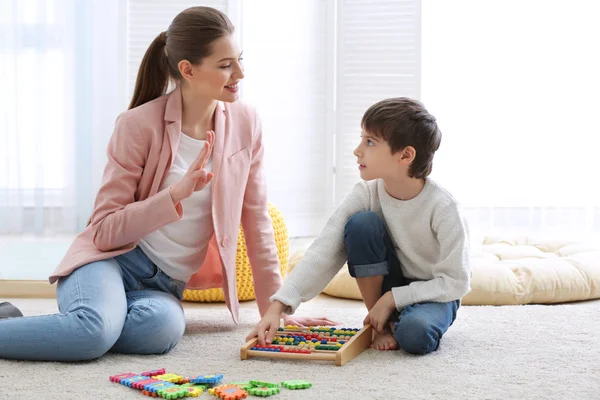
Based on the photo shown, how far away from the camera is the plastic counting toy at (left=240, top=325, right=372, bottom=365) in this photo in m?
1.55

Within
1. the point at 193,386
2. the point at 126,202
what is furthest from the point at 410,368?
the point at 126,202

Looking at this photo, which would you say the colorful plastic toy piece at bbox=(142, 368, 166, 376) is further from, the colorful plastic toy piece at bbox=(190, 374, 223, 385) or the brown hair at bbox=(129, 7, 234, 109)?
the brown hair at bbox=(129, 7, 234, 109)

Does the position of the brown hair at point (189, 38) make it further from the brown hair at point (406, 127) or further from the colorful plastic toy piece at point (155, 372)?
the colorful plastic toy piece at point (155, 372)

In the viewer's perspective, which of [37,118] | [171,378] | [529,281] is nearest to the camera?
[171,378]

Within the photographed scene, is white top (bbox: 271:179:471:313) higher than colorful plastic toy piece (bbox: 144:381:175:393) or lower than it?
higher

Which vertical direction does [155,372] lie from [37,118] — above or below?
below

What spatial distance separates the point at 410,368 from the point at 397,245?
1.05 ft

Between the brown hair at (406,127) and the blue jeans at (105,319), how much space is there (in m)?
0.57

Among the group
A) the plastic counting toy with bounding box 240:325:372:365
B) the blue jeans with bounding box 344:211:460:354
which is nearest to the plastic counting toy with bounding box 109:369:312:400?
the plastic counting toy with bounding box 240:325:372:365

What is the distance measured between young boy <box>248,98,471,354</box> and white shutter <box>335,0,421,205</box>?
56.5 inches

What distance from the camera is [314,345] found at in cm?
162

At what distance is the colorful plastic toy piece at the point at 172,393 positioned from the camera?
4.29ft

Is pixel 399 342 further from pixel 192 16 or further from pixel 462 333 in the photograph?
pixel 192 16

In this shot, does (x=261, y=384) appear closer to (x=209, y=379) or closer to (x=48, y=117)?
(x=209, y=379)
